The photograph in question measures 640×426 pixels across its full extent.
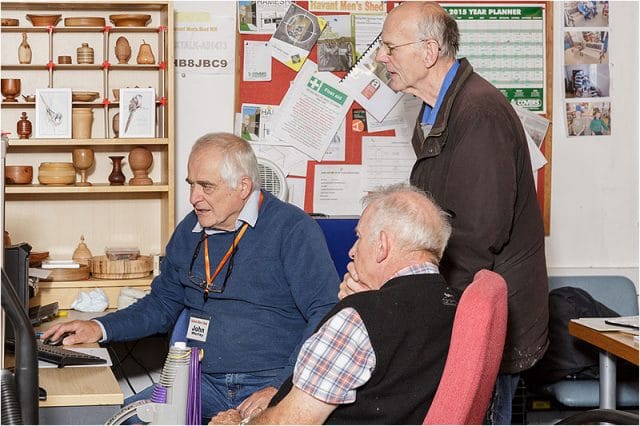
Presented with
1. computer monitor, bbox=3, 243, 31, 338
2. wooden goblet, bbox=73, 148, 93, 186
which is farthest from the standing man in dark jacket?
wooden goblet, bbox=73, 148, 93, 186

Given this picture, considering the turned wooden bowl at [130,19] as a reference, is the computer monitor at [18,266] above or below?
below

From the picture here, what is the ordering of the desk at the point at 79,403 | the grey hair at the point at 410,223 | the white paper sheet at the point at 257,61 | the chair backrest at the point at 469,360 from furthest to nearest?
the white paper sheet at the point at 257,61 → the desk at the point at 79,403 → the grey hair at the point at 410,223 → the chair backrest at the point at 469,360

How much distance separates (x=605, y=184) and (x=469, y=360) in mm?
3145

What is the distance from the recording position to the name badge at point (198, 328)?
3064 mm

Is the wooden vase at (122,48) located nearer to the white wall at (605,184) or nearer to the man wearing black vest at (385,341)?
the white wall at (605,184)

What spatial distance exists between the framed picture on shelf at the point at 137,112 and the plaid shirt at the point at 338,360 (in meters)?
2.37

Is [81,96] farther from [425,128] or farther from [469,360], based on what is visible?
[469,360]

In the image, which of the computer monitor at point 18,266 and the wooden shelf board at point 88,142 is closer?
the computer monitor at point 18,266

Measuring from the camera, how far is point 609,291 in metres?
4.43

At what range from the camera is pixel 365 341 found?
1.87 metres

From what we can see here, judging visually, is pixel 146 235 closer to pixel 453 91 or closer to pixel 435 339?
pixel 453 91

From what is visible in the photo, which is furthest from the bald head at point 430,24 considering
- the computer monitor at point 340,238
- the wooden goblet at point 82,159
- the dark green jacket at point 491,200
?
the wooden goblet at point 82,159

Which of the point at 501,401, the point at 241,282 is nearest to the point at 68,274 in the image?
the point at 241,282

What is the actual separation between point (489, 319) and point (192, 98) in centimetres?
279
